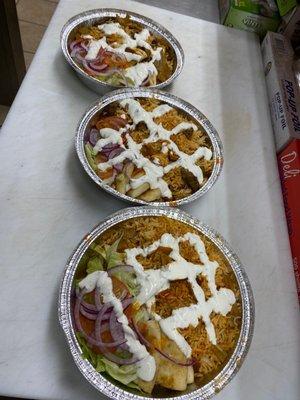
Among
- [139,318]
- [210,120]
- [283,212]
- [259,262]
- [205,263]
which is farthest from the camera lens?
[210,120]

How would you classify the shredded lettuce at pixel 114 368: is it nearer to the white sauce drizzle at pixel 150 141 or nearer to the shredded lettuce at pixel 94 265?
the shredded lettuce at pixel 94 265

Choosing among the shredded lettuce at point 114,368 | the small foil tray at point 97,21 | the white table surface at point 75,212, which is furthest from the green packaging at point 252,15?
the shredded lettuce at point 114,368

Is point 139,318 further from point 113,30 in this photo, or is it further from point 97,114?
point 113,30

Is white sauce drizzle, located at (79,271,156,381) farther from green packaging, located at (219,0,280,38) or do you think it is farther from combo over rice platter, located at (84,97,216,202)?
green packaging, located at (219,0,280,38)

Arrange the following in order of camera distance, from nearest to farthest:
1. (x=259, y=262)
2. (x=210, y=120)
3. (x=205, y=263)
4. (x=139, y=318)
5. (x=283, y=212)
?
(x=139, y=318), (x=205, y=263), (x=259, y=262), (x=283, y=212), (x=210, y=120)

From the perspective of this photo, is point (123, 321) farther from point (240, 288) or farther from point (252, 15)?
point (252, 15)

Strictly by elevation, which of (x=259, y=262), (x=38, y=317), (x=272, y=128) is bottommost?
(x=38, y=317)

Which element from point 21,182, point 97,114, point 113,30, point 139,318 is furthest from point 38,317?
point 113,30
